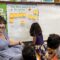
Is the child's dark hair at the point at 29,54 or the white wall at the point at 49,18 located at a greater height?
the white wall at the point at 49,18

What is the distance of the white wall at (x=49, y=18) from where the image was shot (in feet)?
9.29

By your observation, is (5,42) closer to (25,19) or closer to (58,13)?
(25,19)

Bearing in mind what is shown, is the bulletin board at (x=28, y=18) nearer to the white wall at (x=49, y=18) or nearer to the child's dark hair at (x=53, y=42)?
the white wall at (x=49, y=18)

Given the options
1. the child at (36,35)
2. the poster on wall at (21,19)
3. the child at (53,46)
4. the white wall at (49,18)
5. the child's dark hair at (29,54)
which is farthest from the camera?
the white wall at (49,18)

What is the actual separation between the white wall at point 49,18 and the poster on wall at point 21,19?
8 centimetres

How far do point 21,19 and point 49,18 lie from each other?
0.40m

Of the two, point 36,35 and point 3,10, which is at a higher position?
point 3,10

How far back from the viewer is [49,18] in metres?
2.88

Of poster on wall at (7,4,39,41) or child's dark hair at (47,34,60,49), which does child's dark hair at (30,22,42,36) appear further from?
child's dark hair at (47,34,60,49)

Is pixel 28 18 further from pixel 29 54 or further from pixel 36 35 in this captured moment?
pixel 29 54

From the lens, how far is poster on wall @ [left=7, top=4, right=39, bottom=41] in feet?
8.74

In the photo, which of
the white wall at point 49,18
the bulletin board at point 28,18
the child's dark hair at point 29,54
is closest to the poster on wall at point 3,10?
the bulletin board at point 28,18

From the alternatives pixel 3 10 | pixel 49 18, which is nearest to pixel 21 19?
pixel 3 10

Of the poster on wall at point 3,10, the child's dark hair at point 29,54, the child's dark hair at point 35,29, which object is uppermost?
the poster on wall at point 3,10
